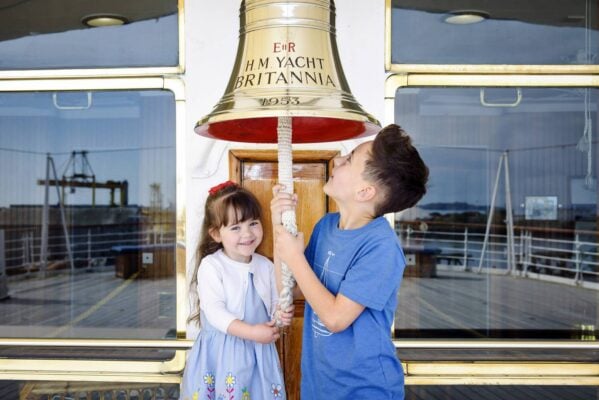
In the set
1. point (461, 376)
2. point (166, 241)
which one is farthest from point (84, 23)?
point (461, 376)

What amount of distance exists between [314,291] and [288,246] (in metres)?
0.13

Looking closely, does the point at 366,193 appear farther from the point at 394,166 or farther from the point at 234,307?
the point at 234,307

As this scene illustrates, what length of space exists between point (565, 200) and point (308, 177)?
1527 millimetres

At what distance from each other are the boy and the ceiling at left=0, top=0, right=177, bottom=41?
1406 millimetres

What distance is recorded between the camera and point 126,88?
229 centimetres

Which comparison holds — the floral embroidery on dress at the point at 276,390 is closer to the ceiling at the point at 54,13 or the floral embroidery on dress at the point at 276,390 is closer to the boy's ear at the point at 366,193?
the boy's ear at the point at 366,193

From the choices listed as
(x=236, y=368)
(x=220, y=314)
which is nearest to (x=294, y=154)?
(x=220, y=314)

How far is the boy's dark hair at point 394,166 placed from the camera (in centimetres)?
137

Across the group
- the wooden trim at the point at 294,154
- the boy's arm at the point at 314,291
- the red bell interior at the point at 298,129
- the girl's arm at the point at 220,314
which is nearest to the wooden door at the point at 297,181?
the wooden trim at the point at 294,154

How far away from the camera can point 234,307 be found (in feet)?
5.82

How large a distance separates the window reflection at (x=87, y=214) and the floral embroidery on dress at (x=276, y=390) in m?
0.72

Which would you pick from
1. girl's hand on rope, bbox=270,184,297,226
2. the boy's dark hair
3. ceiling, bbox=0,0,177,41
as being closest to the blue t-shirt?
the boy's dark hair

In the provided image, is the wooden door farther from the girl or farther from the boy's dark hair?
the boy's dark hair

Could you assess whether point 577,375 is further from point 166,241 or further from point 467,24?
point 166,241
